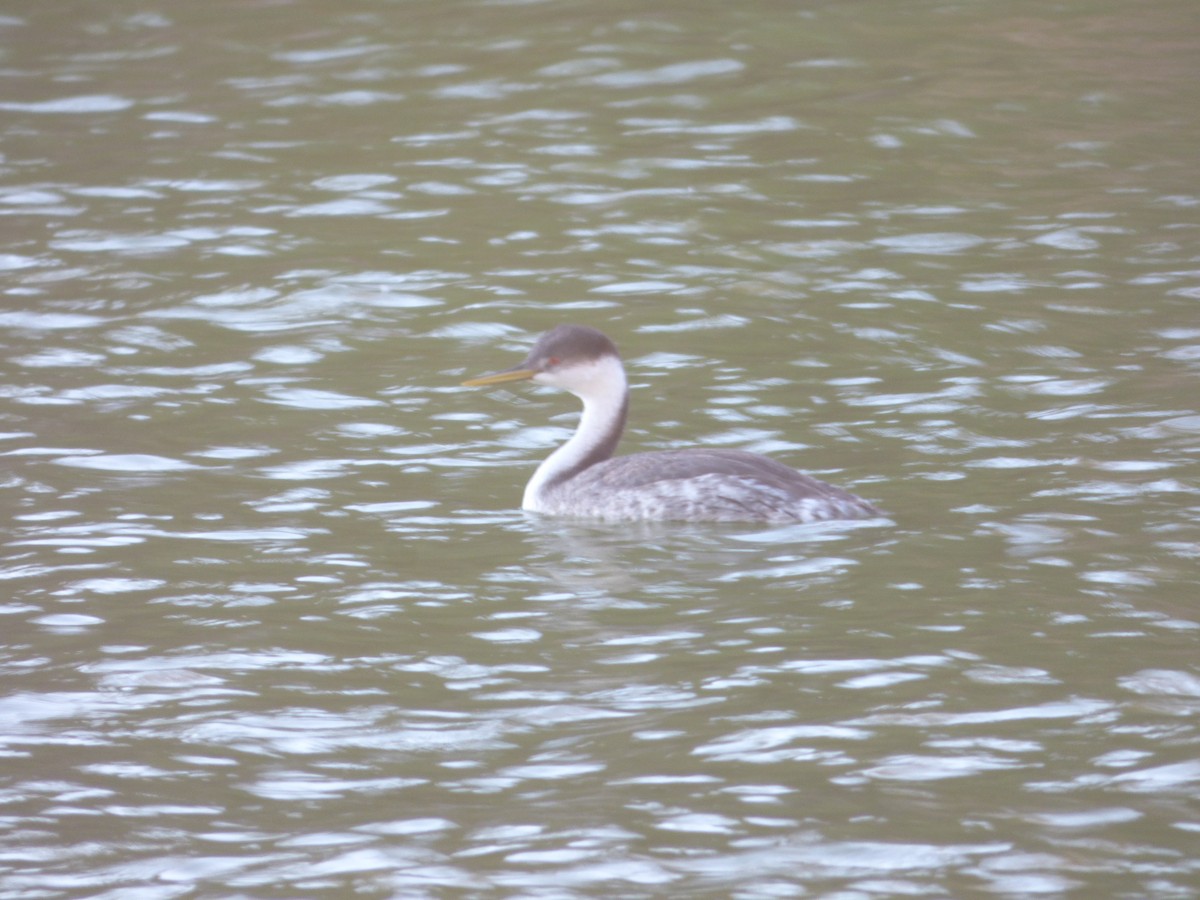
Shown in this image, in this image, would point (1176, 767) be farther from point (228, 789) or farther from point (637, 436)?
point (637, 436)

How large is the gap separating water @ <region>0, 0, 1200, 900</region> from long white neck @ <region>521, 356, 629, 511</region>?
32 centimetres

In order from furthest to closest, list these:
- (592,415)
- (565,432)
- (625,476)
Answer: (565,432)
(592,415)
(625,476)

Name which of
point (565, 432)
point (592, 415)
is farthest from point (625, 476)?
point (565, 432)

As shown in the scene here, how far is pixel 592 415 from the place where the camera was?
10.4 metres

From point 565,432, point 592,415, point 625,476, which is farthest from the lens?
point 565,432

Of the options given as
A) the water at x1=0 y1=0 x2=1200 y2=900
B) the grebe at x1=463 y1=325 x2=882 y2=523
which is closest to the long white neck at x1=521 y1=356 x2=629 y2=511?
the grebe at x1=463 y1=325 x2=882 y2=523

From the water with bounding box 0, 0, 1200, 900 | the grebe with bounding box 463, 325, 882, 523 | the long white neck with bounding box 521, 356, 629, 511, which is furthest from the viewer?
the long white neck with bounding box 521, 356, 629, 511

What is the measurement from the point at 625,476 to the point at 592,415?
710 mm

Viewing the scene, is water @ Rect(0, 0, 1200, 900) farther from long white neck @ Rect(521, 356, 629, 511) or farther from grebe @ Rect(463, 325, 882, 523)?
long white neck @ Rect(521, 356, 629, 511)

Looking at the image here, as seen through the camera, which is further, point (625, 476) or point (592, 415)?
point (592, 415)

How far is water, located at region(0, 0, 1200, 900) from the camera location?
21.3ft

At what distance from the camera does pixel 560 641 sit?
316 inches

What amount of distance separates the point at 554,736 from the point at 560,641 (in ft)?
3.17

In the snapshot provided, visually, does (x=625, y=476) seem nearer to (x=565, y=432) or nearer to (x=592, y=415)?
(x=592, y=415)
